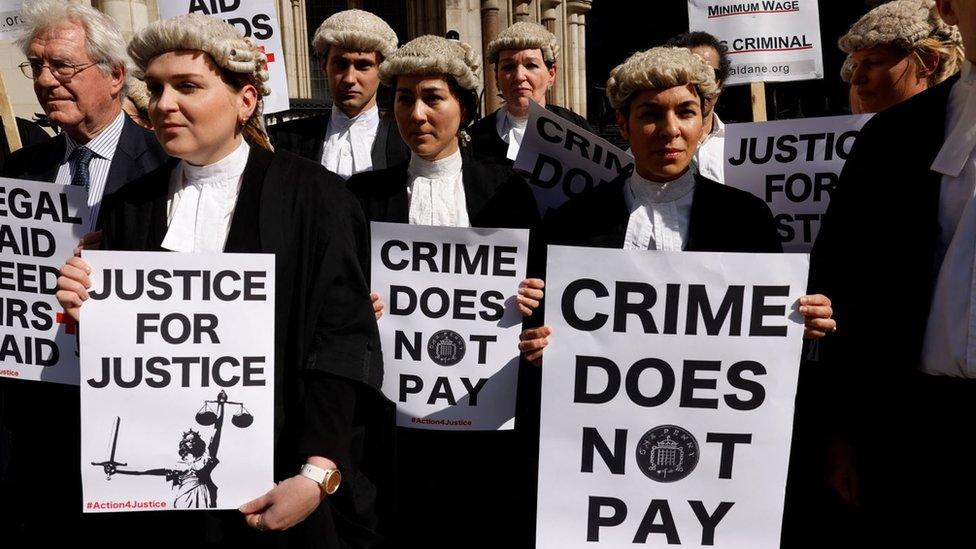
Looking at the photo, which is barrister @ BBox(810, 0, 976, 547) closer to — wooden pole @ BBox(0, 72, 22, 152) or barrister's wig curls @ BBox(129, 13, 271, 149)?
barrister's wig curls @ BBox(129, 13, 271, 149)

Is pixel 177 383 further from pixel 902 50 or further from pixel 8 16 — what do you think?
pixel 8 16

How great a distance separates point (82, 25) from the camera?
9.77 feet

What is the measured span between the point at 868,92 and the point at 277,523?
268 centimetres

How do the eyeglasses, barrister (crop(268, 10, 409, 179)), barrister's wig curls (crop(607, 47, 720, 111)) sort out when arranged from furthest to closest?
1. barrister (crop(268, 10, 409, 179))
2. the eyeglasses
3. barrister's wig curls (crop(607, 47, 720, 111))

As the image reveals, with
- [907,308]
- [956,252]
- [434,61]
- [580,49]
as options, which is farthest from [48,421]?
[580,49]

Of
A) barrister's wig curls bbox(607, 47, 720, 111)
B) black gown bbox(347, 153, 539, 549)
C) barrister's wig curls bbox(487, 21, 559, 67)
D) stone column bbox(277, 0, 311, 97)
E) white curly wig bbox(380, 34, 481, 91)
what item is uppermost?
stone column bbox(277, 0, 311, 97)

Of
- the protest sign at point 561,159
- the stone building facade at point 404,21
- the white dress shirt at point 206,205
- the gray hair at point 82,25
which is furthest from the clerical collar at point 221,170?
the stone building facade at point 404,21

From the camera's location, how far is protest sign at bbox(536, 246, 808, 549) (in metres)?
2.35

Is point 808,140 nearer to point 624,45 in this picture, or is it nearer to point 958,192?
point 958,192

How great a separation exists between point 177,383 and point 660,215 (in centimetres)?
153

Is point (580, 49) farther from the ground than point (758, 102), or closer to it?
farther from the ground

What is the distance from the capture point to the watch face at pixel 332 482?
221cm

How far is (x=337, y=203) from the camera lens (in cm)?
238

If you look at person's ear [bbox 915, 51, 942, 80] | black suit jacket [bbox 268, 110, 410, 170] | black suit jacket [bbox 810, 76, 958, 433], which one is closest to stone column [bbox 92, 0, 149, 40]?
black suit jacket [bbox 268, 110, 410, 170]
